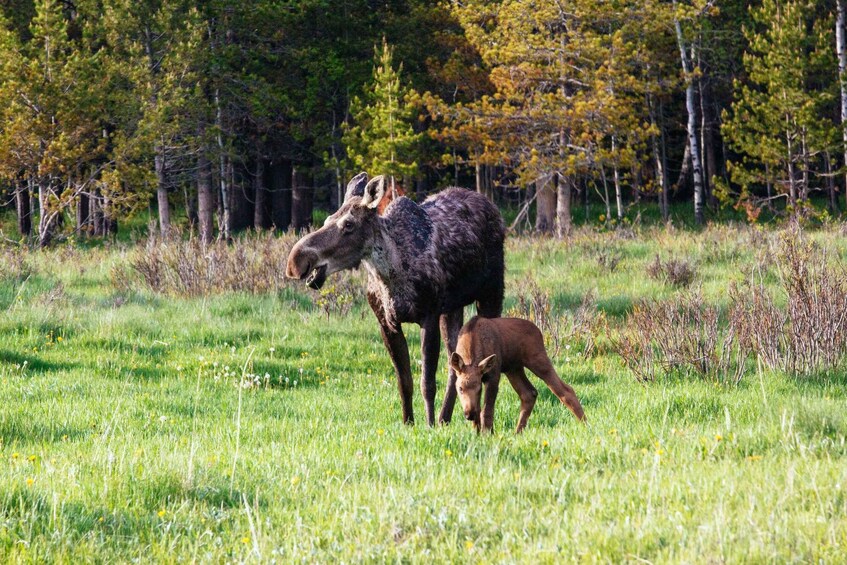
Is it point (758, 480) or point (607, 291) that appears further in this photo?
point (607, 291)

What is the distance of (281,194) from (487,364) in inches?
1153

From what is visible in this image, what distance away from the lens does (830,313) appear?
29.1 feet

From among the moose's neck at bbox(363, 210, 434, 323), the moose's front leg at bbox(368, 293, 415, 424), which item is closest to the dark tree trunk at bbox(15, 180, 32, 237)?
the moose's front leg at bbox(368, 293, 415, 424)

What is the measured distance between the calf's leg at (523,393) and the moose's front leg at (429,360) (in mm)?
614

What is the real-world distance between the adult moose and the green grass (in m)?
0.64

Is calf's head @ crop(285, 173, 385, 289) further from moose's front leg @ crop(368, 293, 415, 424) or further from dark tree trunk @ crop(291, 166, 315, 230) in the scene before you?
dark tree trunk @ crop(291, 166, 315, 230)

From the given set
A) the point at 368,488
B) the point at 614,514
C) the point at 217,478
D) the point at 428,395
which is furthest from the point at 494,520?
the point at 428,395

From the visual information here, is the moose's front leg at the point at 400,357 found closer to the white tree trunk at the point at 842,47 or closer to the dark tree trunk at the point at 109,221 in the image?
the dark tree trunk at the point at 109,221

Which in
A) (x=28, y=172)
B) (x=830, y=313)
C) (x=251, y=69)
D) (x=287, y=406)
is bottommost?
(x=287, y=406)

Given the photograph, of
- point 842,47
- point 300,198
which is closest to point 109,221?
point 300,198

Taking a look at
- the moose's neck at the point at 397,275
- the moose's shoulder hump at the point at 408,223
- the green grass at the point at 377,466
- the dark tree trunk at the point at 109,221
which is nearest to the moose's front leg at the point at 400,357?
the moose's neck at the point at 397,275

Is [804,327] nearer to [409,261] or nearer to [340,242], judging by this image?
[409,261]

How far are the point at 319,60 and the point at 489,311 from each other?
81.6ft

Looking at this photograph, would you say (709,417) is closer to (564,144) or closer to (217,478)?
(217,478)
